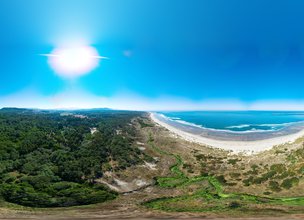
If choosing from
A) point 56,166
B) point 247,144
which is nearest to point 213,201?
point 56,166

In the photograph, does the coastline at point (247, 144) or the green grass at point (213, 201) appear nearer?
the green grass at point (213, 201)

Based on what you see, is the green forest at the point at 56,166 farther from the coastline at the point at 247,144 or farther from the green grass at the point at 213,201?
the coastline at the point at 247,144

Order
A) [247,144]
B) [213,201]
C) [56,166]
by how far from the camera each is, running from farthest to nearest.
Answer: [247,144]
[56,166]
[213,201]

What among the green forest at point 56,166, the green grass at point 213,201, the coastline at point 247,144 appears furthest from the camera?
the coastline at point 247,144

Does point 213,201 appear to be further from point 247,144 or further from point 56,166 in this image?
point 247,144

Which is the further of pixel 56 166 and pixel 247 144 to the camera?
pixel 247 144

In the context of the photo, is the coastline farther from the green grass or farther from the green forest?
the green grass

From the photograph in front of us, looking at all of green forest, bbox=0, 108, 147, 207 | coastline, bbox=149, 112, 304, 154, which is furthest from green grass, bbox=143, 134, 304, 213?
coastline, bbox=149, 112, 304, 154

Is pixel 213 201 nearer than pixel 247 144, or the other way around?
pixel 213 201

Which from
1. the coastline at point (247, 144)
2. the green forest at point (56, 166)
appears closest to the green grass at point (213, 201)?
the green forest at point (56, 166)

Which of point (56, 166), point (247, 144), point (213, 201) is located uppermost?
point (247, 144)

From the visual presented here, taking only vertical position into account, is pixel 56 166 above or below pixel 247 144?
below

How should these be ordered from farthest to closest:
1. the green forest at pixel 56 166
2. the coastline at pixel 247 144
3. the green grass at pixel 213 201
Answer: the coastline at pixel 247 144 < the green forest at pixel 56 166 < the green grass at pixel 213 201

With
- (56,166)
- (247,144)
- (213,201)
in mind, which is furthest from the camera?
(247,144)
